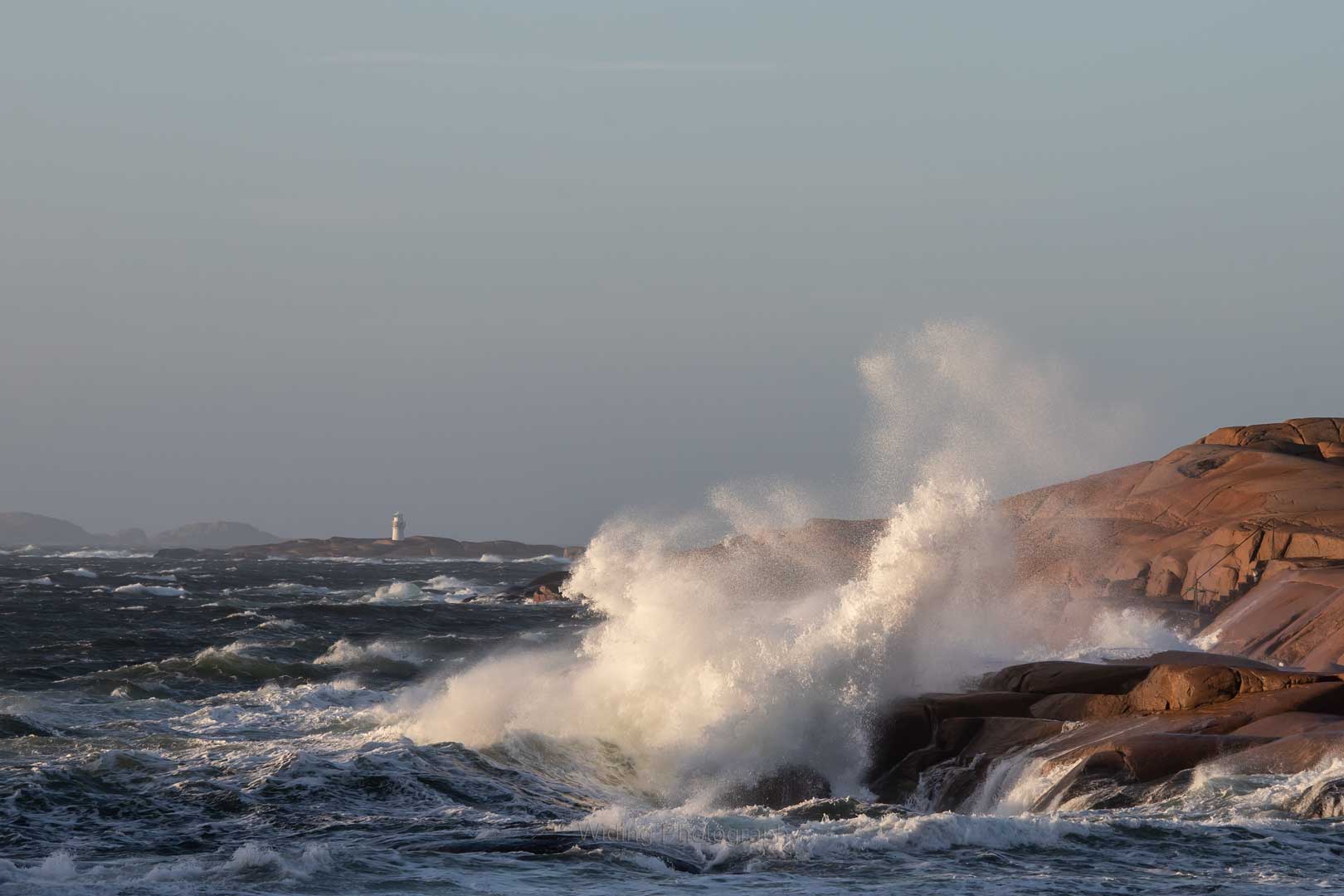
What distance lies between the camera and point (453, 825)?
12.6 m

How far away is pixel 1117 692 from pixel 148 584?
57.5 m

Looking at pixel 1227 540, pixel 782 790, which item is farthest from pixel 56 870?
pixel 1227 540

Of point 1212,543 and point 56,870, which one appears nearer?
point 56,870

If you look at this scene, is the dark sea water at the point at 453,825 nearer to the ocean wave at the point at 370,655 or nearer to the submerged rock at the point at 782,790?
the submerged rock at the point at 782,790

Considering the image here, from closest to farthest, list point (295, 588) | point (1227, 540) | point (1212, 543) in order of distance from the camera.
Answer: point (1227, 540)
point (1212, 543)
point (295, 588)

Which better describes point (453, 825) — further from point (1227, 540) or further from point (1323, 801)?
point (1227, 540)

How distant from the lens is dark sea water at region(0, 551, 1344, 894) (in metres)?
10.3

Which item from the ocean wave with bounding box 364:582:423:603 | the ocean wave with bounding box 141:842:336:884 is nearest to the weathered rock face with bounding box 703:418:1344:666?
the ocean wave with bounding box 141:842:336:884

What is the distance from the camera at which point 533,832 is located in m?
12.2

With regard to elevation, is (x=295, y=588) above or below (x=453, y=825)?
below

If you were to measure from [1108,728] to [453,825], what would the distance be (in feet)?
23.4

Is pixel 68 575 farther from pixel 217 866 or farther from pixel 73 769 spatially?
pixel 217 866

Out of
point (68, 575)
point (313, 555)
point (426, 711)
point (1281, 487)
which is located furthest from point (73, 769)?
point (313, 555)

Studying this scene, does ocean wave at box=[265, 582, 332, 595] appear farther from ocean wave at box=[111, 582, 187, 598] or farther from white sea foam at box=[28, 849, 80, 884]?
white sea foam at box=[28, 849, 80, 884]
